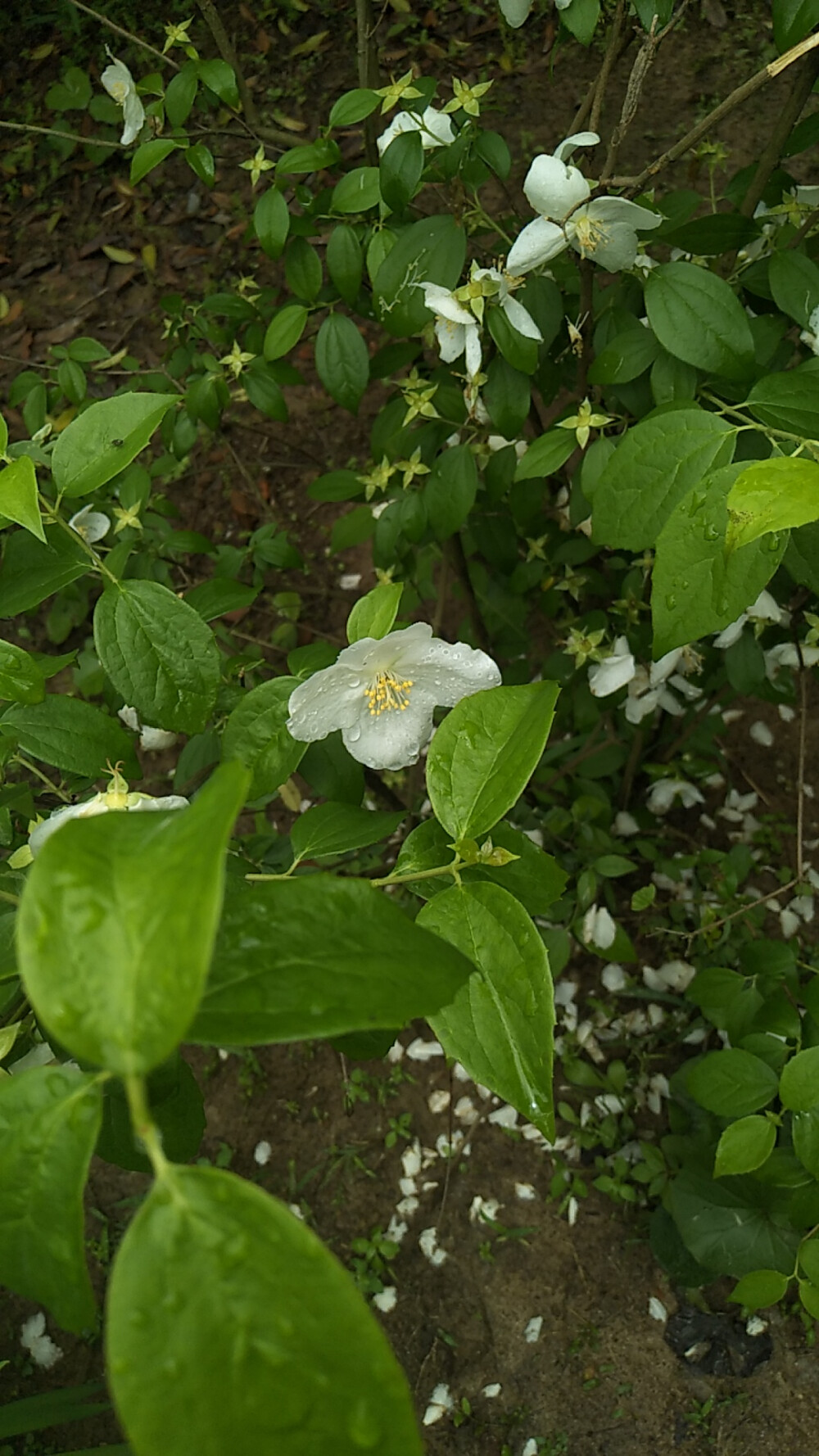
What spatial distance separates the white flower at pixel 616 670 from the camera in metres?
1.47

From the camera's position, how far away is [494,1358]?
1798mm

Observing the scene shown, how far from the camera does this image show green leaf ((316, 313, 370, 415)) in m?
1.33

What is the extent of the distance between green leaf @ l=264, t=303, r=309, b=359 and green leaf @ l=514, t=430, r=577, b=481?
16.0 inches

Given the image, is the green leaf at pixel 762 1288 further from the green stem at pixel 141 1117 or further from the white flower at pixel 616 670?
the green stem at pixel 141 1117

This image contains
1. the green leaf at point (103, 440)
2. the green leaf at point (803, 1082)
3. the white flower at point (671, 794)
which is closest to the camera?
the green leaf at point (103, 440)

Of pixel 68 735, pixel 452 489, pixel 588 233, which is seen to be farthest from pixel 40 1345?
pixel 588 233

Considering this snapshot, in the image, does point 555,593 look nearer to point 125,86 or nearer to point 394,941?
point 125,86

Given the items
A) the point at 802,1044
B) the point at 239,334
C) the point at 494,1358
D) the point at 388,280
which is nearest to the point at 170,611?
the point at 388,280

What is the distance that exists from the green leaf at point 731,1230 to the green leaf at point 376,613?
1.24 m

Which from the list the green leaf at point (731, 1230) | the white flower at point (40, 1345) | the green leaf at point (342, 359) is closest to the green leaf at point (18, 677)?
the green leaf at point (342, 359)

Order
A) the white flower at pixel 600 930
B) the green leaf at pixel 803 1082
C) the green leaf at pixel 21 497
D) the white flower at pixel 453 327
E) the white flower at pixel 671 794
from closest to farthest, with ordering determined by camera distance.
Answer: the green leaf at pixel 21 497 < the green leaf at pixel 803 1082 < the white flower at pixel 453 327 < the white flower at pixel 600 930 < the white flower at pixel 671 794

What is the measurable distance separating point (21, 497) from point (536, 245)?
607 millimetres

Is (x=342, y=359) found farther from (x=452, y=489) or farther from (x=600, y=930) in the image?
(x=600, y=930)

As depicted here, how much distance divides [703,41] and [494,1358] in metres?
3.53
